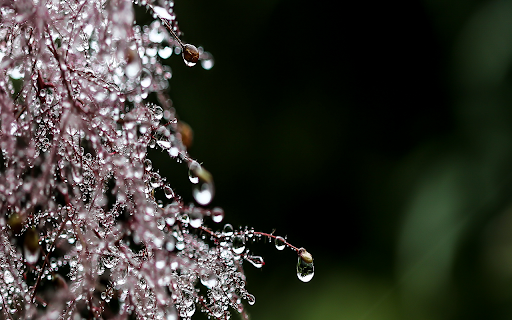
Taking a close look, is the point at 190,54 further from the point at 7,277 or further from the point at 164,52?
the point at 7,277

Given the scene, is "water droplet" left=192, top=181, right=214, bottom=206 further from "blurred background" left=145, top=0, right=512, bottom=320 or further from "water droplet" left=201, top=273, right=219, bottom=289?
"blurred background" left=145, top=0, right=512, bottom=320

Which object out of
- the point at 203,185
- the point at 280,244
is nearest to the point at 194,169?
the point at 203,185

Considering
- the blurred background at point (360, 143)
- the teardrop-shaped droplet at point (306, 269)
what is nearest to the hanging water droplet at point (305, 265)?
the teardrop-shaped droplet at point (306, 269)

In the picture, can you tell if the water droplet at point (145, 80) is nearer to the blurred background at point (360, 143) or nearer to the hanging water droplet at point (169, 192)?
the hanging water droplet at point (169, 192)

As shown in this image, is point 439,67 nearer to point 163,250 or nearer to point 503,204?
point 503,204

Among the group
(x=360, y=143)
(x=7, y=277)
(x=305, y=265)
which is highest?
(x=305, y=265)
